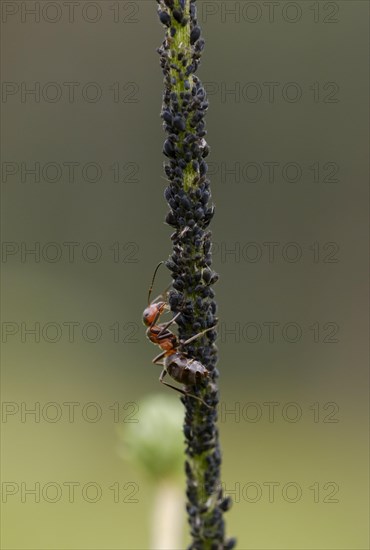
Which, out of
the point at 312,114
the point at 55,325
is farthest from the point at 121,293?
the point at 312,114

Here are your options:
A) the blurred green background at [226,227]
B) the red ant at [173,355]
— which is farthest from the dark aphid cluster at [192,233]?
the blurred green background at [226,227]

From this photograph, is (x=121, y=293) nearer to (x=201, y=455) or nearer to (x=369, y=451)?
(x=369, y=451)

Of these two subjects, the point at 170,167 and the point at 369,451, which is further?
the point at 369,451

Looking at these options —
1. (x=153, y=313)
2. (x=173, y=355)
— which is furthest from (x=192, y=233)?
(x=153, y=313)

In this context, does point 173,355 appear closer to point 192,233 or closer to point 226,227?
point 192,233

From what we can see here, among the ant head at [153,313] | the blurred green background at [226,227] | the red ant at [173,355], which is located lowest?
the red ant at [173,355]

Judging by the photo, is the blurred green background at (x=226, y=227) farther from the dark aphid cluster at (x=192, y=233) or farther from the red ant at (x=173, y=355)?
the dark aphid cluster at (x=192, y=233)
